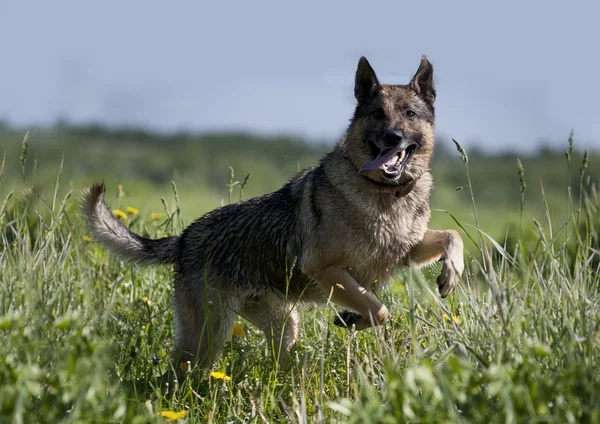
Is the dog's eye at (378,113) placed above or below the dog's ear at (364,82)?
below

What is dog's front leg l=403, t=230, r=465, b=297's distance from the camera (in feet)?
14.1

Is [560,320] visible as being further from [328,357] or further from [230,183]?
[230,183]

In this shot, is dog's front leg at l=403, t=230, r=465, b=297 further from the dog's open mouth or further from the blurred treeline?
the blurred treeline

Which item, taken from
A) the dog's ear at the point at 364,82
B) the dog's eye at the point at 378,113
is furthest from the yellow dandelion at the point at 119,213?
the dog's eye at the point at 378,113

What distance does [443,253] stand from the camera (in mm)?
4637

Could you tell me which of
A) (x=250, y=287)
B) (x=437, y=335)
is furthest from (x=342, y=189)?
(x=437, y=335)

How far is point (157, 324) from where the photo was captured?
5.26m

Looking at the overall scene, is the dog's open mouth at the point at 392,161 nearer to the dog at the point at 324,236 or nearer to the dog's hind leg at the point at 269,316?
the dog at the point at 324,236

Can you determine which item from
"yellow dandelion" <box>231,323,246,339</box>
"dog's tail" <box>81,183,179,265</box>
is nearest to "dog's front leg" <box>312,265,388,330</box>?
"yellow dandelion" <box>231,323,246,339</box>

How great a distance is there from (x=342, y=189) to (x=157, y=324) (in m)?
1.70

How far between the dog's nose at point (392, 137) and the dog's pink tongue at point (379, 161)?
6 centimetres

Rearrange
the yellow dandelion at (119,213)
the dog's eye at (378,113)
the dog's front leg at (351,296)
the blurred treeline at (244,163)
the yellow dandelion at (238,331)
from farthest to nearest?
the blurred treeline at (244,163) < the yellow dandelion at (119,213) < the yellow dandelion at (238,331) < the dog's eye at (378,113) < the dog's front leg at (351,296)

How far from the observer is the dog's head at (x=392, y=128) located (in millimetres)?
4684

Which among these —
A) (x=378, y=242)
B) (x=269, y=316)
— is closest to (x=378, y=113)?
(x=378, y=242)
